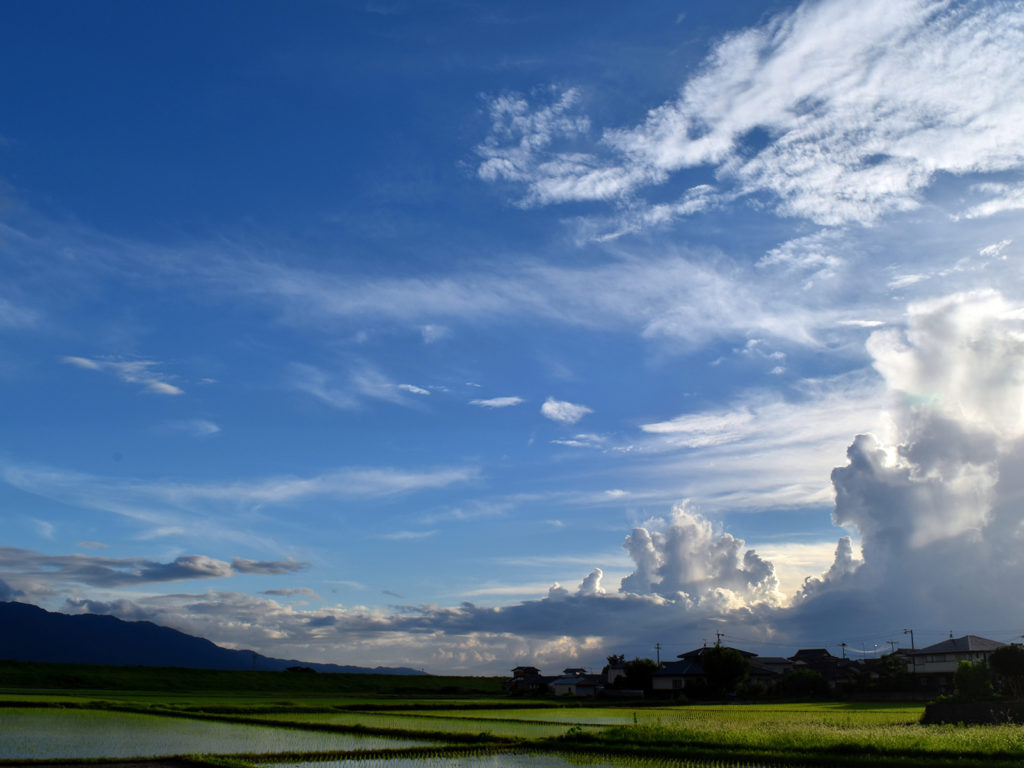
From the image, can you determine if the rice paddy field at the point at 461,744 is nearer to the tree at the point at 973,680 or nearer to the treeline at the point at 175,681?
the tree at the point at 973,680

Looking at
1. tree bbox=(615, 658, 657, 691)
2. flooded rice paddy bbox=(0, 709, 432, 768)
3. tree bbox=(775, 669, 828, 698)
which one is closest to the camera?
flooded rice paddy bbox=(0, 709, 432, 768)

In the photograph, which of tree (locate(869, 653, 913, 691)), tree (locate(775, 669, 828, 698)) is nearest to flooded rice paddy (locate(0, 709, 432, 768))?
tree (locate(869, 653, 913, 691))

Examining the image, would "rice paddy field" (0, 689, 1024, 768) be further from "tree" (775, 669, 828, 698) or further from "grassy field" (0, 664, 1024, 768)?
"tree" (775, 669, 828, 698)

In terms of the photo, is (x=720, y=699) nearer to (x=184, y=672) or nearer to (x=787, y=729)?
(x=787, y=729)

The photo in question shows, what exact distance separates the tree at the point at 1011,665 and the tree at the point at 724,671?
4596 cm

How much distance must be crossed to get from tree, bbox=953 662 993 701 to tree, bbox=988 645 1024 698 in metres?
0.81

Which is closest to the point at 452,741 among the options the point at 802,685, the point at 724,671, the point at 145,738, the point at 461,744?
the point at 461,744

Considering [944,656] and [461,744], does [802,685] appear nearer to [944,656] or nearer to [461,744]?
[944,656]

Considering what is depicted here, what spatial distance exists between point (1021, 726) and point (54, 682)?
8797 cm

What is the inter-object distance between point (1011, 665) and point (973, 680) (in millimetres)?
2365

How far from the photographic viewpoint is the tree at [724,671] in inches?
3438

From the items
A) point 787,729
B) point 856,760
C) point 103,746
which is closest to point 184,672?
point 103,746

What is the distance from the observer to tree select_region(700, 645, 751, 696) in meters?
87.3

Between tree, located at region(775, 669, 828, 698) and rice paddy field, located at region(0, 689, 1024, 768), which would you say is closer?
rice paddy field, located at region(0, 689, 1024, 768)
